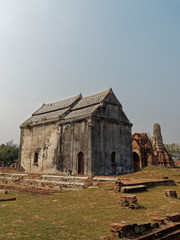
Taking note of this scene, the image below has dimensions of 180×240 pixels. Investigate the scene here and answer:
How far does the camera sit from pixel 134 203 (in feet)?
22.7

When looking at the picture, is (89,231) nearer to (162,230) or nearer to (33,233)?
(33,233)

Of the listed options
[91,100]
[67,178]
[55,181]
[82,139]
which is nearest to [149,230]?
[67,178]

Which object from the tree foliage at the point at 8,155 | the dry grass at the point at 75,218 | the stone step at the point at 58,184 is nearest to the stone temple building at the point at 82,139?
the stone step at the point at 58,184

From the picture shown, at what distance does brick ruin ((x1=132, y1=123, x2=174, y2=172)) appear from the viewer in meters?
26.9

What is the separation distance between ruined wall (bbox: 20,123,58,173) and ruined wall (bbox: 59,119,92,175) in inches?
46.0

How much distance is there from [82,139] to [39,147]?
6.29 meters

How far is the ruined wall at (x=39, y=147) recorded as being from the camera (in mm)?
20766

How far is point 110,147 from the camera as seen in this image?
63.0 feet

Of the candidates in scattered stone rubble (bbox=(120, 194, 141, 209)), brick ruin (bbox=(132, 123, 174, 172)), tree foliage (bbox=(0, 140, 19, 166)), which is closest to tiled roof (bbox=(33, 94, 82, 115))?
brick ruin (bbox=(132, 123, 174, 172))

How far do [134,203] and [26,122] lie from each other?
21.1m

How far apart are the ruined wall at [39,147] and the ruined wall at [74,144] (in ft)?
3.83

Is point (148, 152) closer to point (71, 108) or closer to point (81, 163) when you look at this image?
point (71, 108)

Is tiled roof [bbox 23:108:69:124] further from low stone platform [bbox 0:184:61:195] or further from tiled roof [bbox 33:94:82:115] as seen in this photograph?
low stone platform [bbox 0:184:61:195]

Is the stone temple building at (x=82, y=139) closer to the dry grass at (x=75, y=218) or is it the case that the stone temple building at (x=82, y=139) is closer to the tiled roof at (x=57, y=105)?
the tiled roof at (x=57, y=105)
